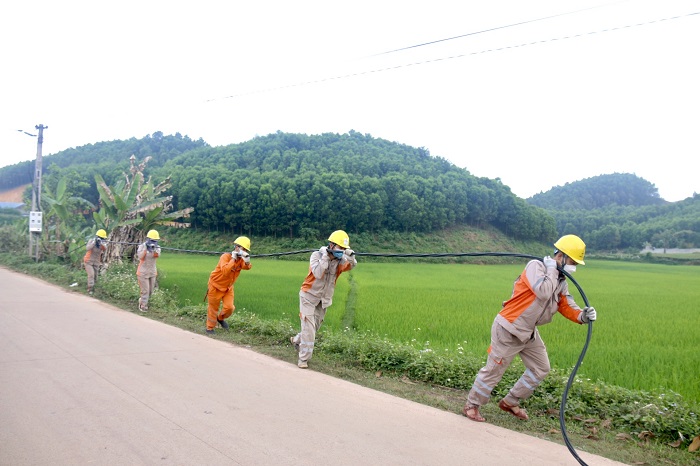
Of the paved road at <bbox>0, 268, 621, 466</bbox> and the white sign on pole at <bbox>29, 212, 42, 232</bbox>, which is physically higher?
the white sign on pole at <bbox>29, 212, 42, 232</bbox>

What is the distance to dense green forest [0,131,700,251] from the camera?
41125 millimetres

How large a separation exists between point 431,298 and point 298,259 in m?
23.0

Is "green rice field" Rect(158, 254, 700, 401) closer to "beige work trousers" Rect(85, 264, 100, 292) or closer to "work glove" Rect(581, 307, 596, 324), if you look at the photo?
"work glove" Rect(581, 307, 596, 324)

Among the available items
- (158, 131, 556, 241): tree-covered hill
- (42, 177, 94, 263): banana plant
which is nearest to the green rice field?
(42, 177, 94, 263): banana plant

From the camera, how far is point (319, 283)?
639 cm

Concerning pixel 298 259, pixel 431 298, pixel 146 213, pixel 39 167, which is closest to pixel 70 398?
pixel 431 298

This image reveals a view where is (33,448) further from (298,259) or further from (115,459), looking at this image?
(298,259)

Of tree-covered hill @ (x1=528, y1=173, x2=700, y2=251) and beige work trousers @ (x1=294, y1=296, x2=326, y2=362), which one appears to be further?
tree-covered hill @ (x1=528, y1=173, x2=700, y2=251)

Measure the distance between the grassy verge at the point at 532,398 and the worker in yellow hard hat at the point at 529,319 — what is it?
1.07ft

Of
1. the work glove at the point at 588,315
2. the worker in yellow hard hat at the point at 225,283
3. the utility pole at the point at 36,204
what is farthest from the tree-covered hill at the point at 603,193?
the work glove at the point at 588,315

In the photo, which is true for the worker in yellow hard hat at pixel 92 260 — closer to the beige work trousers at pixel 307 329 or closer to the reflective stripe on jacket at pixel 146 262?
the reflective stripe on jacket at pixel 146 262

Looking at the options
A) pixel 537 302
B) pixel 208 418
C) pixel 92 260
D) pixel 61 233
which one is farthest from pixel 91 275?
pixel 537 302

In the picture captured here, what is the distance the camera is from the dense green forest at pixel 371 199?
41125mm

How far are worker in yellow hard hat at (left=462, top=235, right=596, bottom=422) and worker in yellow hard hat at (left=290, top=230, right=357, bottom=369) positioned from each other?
7.44 feet
